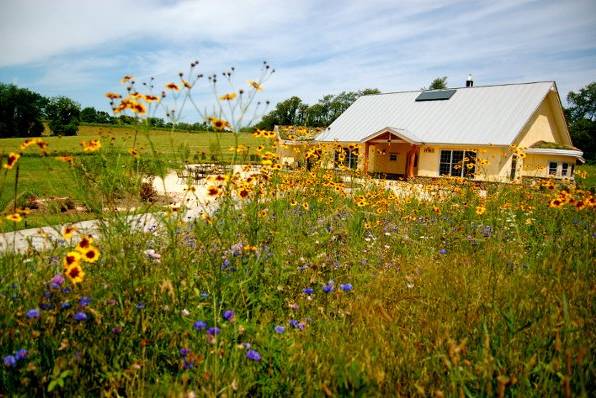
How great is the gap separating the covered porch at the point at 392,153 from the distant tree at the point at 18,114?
65.3 meters

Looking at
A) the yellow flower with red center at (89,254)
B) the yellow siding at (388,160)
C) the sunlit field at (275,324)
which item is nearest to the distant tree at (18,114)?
the yellow siding at (388,160)

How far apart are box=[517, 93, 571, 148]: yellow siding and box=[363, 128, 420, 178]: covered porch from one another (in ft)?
19.4

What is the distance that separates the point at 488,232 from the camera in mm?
4770

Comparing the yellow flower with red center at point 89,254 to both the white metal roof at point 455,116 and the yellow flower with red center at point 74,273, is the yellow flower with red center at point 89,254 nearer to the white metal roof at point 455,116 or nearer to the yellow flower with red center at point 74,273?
the yellow flower with red center at point 74,273

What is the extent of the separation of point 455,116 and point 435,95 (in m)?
3.66

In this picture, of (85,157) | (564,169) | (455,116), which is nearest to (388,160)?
(455,116)

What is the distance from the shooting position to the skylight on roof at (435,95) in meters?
25.0

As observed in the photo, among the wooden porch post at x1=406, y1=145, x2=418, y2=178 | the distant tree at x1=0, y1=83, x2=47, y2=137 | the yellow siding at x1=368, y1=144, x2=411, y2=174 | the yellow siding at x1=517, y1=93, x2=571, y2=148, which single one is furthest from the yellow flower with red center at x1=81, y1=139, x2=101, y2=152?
the distant tree at x1=0, y1=83, x2=47, y2=137

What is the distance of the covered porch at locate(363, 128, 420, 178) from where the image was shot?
21922mm

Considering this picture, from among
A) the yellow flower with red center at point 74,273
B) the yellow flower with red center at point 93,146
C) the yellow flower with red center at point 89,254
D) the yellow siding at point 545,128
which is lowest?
the yellow flower with red center at point 74,273

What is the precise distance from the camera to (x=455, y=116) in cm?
2269

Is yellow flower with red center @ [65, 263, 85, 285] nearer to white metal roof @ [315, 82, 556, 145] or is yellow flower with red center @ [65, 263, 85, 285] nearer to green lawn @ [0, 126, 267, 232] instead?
green lawn @ [0, 126, 267, 232]

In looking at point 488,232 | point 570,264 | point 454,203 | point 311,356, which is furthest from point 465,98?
point 311,356

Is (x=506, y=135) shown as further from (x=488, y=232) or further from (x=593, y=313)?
(x=593, y=313)
